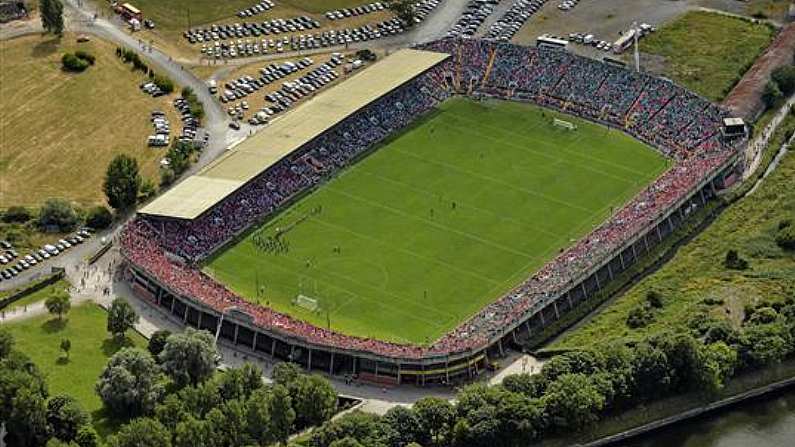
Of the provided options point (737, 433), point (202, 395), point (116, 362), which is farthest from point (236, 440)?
point (737, 433)

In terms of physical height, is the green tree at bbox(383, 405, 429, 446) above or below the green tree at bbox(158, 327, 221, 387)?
above

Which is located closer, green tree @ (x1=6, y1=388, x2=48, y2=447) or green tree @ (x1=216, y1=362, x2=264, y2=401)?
green tree @ (x1=6, y1=388, x2=48, y2=447)

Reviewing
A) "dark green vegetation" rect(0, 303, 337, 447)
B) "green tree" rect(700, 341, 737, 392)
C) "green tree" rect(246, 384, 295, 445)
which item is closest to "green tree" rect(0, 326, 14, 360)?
"dark green vegetation" rect(0, 303, 337, 447)

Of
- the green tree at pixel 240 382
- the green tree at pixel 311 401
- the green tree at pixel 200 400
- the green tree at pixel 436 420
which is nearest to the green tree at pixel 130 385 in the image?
the green tree at pixel 200 400

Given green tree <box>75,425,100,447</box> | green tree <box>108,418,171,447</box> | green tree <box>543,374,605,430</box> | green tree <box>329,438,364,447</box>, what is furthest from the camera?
green tree <box>543,374,605,430</box>

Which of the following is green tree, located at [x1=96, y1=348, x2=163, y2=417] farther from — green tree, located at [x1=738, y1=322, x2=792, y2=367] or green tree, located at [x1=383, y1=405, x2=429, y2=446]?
green tree, located at [x1=738, y1=322, x2=792, y2=367]

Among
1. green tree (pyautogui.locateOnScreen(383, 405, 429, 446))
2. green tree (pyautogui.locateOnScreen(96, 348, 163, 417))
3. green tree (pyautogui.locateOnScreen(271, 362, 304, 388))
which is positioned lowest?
green tree (pyautogui.locateOnScreen(96, 348, 163, 417))
